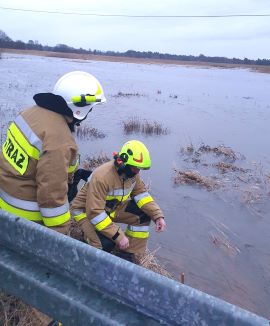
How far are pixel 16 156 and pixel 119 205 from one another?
1.74m

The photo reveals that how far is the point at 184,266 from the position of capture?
5.47m

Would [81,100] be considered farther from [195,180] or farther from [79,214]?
[195,180]

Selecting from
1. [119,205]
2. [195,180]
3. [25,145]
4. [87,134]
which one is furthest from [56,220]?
[87,134]

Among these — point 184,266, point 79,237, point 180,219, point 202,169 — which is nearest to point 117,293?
point 79,237

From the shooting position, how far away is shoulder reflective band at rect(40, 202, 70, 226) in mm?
2961

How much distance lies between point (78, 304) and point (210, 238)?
4830mm

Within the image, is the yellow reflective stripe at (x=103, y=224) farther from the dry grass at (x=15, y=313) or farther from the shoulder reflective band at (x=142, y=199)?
the dry grass at (x=15, y=313)

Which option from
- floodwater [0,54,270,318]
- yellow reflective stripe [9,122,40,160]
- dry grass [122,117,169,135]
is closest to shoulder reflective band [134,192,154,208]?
floodwater [0,54,270,318]

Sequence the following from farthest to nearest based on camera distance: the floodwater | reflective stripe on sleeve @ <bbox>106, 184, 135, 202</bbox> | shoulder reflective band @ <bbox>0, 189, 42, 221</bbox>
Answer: the floodwater, reflective stripe on sleeve @ <bbox>106, 184, 135, 202</bbox>, shoulder reflective band @ <bbox>0, 189, 42, 221</bbox>

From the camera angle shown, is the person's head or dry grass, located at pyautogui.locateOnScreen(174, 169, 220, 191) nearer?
the person's head

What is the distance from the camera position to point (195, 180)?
901cm

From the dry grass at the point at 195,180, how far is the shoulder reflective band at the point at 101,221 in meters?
4.87

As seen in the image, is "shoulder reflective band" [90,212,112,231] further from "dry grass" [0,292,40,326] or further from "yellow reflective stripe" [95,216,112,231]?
"dry grass" [0,292,40,326]

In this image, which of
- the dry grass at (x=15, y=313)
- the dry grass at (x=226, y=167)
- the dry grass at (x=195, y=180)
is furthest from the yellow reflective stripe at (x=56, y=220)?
the dry grass at (x=226, y=167)
